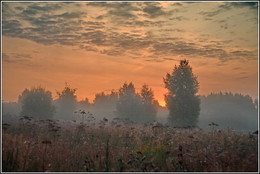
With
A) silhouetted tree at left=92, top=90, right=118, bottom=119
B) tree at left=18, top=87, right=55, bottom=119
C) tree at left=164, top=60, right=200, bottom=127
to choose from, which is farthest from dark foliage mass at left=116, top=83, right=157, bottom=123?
silhouetted tree at left=92, top=90, right=118, bottom=119

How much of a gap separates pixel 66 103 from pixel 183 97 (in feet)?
112

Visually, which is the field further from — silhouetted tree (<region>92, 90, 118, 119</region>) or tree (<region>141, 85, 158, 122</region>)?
silhouetted tree (<region>92, 90, 118, 119</region>)

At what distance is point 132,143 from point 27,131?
7.30 meters

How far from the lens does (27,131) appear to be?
49.8ft

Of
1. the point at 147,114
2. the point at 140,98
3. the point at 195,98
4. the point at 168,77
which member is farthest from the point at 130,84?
the point at 195,98

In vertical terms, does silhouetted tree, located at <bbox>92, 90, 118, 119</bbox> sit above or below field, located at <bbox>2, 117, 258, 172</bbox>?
above

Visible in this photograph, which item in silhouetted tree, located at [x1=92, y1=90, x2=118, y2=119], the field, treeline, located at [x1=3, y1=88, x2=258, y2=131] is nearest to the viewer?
the field

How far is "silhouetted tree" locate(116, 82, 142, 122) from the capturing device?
131ft

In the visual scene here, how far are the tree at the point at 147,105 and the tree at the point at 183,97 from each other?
35.2 feet

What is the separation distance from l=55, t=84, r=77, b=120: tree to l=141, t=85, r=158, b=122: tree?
20.2 meters

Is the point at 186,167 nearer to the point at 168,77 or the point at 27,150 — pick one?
the point at 27,150

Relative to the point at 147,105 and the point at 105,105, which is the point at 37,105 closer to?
the point at 147,105

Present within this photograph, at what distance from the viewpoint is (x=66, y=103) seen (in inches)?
2195

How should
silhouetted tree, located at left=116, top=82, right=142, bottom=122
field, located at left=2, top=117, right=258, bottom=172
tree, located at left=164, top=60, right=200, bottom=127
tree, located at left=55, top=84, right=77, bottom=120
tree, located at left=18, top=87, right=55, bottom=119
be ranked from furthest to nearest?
tree, located at left=55, top=84, right=77, bottom=120
silhouetted tree, located at left=116, top=82, right=142, bottom=122
tree, located at left=18, top=87, right=55, bottom=119
tree, located at left=164, top=60, right=200, bottom=127
field, located at left=2, top=117, right=258, bottom=172
